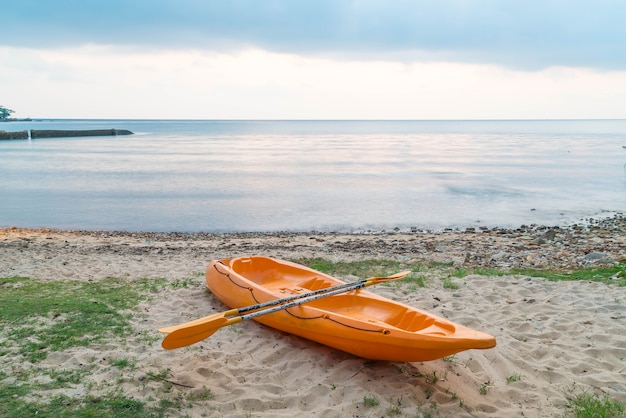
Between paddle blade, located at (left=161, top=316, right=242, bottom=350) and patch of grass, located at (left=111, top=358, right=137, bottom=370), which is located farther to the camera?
patch of grass, located at (left=111, top=358, right=137, bottom=370)

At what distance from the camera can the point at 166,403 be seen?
4277mm

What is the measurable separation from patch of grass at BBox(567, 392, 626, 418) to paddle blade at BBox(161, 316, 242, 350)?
3035 millimetres

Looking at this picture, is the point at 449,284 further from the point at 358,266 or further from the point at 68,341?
the point at 68,341

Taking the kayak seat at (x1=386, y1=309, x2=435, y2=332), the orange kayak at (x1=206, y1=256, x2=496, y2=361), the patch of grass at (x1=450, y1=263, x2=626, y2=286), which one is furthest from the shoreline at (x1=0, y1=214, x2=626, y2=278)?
the kayak seat at (x1=386, y1=309, x2=435, y2=332)

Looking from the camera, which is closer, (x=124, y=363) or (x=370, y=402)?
(x=370, y=402)

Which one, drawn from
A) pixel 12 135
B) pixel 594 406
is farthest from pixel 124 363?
pixel 12 135

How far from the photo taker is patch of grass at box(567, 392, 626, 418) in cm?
408

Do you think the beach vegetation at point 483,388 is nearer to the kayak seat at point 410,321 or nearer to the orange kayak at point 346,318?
the orange kayak at point 346,318

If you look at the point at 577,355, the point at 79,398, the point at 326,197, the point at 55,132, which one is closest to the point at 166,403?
the point at 79,398

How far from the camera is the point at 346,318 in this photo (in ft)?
16.4

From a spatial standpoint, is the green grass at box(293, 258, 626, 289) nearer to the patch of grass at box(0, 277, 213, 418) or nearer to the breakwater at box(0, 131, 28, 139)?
the patch of grass at box(0, 277, 213, 418)

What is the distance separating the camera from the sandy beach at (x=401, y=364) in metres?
4.35

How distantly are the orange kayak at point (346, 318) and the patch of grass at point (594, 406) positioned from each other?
0.89 m

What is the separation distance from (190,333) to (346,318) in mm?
1518
